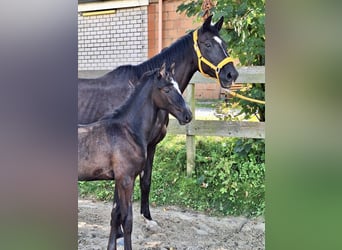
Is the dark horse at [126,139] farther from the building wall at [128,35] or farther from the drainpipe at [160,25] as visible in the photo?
the drainpipe at [160,25]

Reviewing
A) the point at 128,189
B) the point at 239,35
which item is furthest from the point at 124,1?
the point at 128,189

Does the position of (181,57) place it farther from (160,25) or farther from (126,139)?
(160,25)

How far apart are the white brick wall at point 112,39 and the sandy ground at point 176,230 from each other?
104 cm

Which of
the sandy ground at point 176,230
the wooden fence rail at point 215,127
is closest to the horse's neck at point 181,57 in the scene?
the wooden fence rail at point 215,127

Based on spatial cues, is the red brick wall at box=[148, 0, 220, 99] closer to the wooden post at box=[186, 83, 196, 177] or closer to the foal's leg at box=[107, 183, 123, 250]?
the wooden post at box=[186, 83, 196, 177]

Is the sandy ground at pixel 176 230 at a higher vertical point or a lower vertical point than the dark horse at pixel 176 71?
lower

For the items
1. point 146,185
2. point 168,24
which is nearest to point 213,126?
point 146,185

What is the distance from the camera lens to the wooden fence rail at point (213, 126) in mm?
2720

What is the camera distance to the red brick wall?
312 centimetres

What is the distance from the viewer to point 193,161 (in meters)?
3.08

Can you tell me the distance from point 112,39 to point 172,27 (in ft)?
2.30
